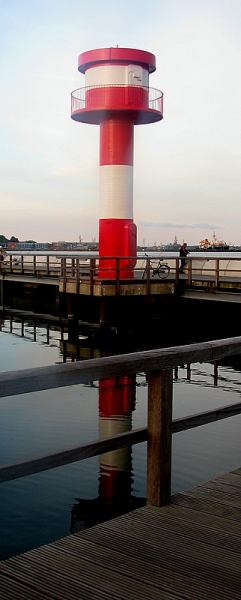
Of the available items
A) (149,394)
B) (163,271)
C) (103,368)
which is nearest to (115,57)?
(163,271)

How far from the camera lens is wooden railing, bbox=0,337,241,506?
314 centimetres

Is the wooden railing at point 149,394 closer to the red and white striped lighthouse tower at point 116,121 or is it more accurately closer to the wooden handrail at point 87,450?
the wooden handrail at point 87,450

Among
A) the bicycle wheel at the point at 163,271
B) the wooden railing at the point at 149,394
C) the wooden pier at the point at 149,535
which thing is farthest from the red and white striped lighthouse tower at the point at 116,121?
the wooden pier at the point at 149,535

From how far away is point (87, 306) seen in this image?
22.9 metres

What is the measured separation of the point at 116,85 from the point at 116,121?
109 cm

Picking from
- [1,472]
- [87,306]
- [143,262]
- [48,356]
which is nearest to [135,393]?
[48,356]

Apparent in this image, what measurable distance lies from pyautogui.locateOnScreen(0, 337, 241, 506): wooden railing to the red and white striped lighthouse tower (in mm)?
17550

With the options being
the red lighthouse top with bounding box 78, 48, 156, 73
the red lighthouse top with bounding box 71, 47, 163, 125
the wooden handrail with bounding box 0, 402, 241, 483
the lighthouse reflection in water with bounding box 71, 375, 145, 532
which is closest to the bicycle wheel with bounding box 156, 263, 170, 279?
the red lighthouse top with bounding box 71, 47, 163, 125

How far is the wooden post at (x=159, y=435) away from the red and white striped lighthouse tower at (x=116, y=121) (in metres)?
17.6

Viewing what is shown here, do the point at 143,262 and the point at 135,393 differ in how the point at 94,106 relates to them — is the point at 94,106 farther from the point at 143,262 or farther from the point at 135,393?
the point at 135,393

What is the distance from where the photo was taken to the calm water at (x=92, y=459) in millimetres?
6021

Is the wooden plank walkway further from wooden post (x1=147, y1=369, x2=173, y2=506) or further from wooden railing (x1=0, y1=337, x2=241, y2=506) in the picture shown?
wooden railing (x1=0, y1=337, x2=241, y2=506)

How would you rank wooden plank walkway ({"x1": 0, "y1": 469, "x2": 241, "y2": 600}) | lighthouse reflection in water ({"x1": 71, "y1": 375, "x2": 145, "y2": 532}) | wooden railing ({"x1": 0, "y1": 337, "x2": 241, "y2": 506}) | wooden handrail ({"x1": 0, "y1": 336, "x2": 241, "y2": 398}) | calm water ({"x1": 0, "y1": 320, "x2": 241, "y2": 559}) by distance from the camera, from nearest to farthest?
wooden plank walkway ({"x1": 0, "y1": 469, "x2": 241, "y2": 600}) → wooden handrail ({"x1": 0, "y1": 336, "x2": 241, "y2": 398}) → wooden railing ({"x1": 0, "y1": 337, "x2": 241, "y2": 506}) → calm water ({"x1": 0, "y1": 320, "x2": 241, "y2": 559}) → lighthouse reflection in water ({"x1": 71, "y1": 375, "x2": 145, "y2": 532})

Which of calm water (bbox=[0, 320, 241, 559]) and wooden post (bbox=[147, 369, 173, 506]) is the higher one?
wooden post (bbox=[147, 369, 173, 506])
